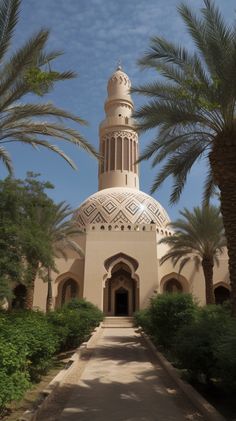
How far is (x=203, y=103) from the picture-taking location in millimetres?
8281

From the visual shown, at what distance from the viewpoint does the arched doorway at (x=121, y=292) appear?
2795 centimetres

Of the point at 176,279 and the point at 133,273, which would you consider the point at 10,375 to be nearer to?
the point at 133,273

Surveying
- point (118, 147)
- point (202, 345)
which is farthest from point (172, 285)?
point (202, 345)

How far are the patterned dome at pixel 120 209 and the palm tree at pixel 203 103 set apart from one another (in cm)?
1890

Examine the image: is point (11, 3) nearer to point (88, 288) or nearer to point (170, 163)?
point (170, 163)

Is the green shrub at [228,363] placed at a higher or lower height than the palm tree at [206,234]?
lower

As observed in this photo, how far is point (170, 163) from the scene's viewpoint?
10.5 meters

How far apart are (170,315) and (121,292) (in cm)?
1800

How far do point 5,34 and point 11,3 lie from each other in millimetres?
603

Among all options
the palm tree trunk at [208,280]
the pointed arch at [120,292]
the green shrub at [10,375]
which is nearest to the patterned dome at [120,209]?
the pointed arch at [120,292]

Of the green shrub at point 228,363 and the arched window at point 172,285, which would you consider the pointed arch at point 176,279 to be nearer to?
the arched window at point 172,285

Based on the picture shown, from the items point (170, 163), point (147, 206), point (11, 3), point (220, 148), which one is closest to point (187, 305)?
point (170, 163)

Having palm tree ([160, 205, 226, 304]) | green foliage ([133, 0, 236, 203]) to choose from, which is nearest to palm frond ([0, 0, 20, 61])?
green foliage ([133, 0, 236, 203])

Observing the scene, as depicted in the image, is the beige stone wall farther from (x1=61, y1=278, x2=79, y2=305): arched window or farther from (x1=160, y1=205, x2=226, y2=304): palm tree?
(x1=160, y1=205, x2=226, y2=304): palm tree
